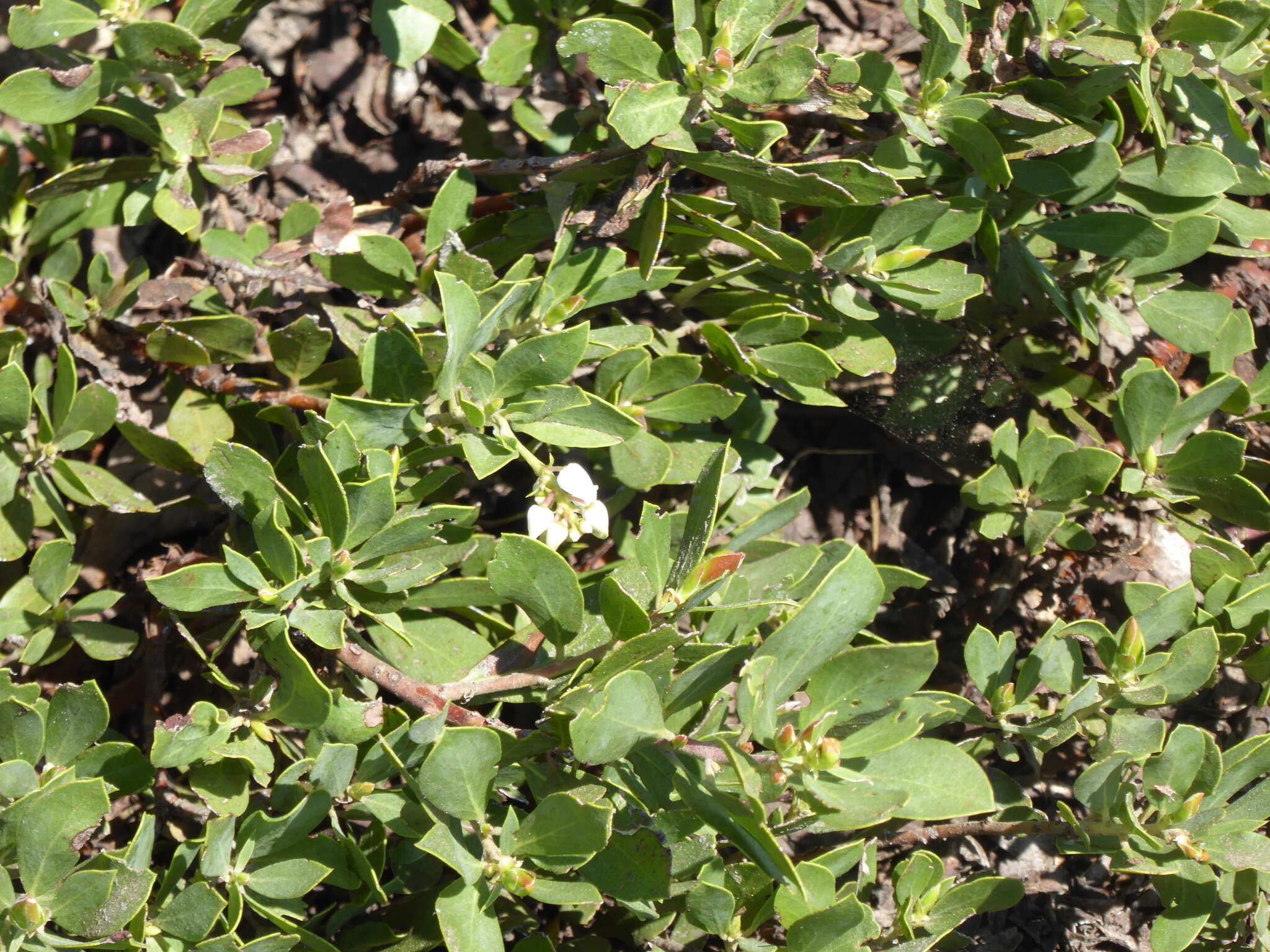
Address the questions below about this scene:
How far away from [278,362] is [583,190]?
869mm

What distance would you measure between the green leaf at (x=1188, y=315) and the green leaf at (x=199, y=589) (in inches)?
91.3

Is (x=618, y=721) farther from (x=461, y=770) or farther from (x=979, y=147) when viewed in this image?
(x=979, y=147)

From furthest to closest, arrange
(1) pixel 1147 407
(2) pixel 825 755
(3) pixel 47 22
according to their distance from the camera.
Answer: (1) pixel 1147 407
(3) pixel 47 22
(2) pixel 825 755

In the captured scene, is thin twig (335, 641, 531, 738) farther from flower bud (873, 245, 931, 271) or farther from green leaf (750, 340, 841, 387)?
flower bud (873, 245, 931, 271)

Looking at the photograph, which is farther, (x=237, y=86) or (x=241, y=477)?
(x=237, y=86)

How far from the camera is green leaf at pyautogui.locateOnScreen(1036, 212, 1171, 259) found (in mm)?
2518

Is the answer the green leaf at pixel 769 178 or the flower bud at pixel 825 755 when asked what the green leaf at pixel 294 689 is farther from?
the green leaf at pixel 769 178

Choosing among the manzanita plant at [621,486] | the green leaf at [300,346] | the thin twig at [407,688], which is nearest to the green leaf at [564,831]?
the manzanita plant at [621,486]

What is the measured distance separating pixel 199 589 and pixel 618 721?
0.89 metres

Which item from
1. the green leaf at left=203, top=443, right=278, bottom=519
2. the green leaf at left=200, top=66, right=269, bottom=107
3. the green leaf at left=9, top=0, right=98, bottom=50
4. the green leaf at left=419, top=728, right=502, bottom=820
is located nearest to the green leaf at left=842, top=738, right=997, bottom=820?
the green leaf at left=419, top=728, right=502, bottom=820

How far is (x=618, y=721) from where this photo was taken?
1.78m

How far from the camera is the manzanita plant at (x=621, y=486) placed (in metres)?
1.98

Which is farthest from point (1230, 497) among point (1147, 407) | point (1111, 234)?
point (1111, 234)

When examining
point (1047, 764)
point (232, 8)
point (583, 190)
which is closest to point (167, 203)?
point (232, 8)
